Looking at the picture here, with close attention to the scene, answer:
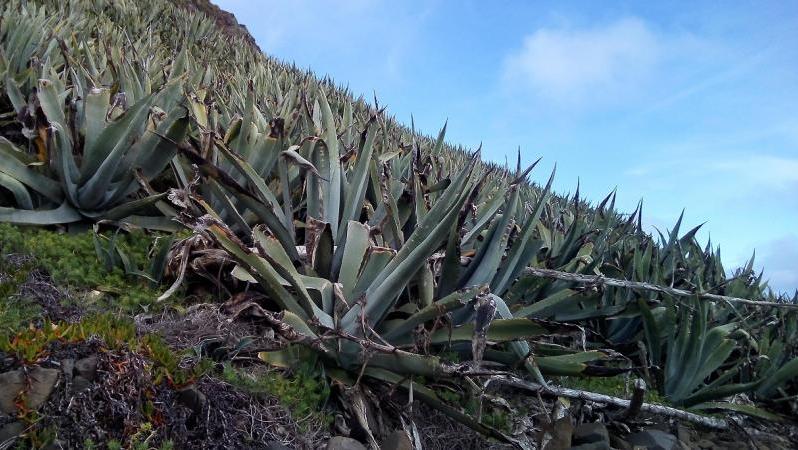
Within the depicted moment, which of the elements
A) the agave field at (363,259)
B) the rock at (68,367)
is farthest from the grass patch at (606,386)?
the rock at (68,367)

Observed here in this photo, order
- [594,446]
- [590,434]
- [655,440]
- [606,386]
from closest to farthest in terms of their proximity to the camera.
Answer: [594,446] → [590,434] → [655,440] → [606,386]

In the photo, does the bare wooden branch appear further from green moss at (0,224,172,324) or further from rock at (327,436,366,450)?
green moss at (0,224,172,324)

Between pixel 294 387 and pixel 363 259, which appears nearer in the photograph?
pixel 294 387

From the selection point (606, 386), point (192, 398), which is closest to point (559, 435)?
point (606, 386)

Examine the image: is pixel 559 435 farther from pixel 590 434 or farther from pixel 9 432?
pixel 9 432

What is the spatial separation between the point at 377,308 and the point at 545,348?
949mm

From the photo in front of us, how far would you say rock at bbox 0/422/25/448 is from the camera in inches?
79.5

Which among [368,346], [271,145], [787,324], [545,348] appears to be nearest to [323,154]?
[271,145]

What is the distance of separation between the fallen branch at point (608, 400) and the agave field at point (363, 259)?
19 mm

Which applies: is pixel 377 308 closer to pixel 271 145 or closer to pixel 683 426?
pixel 271 145

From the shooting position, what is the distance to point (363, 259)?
294 centimetres

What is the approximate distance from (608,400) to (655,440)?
0.97ft

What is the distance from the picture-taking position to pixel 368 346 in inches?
96.3

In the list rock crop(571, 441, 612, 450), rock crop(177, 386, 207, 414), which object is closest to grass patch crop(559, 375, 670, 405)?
rock crop(571, 441, 612, 450)
